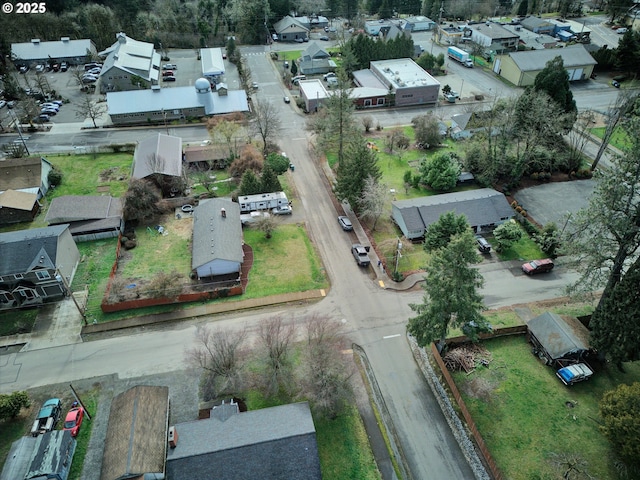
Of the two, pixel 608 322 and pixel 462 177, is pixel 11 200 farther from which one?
pixel 608 322

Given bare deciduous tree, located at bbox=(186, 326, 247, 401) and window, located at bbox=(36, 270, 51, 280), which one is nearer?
bare deciduous tree, located at bbox=(186, 326, 247, 401)

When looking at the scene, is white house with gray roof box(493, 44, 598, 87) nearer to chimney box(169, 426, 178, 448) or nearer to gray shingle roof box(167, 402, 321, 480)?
gray shingle roof box(167, 402, 321, 480)

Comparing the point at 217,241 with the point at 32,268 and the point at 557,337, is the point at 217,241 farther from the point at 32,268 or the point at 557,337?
the point at 557,337

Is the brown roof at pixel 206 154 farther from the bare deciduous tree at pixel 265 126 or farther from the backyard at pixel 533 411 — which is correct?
the backyard at pixel 533 411

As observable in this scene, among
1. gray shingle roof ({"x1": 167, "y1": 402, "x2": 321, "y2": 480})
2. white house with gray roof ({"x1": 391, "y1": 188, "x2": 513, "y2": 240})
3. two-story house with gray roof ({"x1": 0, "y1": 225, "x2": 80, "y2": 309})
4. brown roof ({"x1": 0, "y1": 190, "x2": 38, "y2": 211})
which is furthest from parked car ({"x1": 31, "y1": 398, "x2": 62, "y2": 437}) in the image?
white house with gray roof ({"x1": 391, "y1": 188, "x2": 513, "y2": 240})

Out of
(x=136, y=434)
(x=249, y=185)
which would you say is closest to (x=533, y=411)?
(x=136, y=434)
